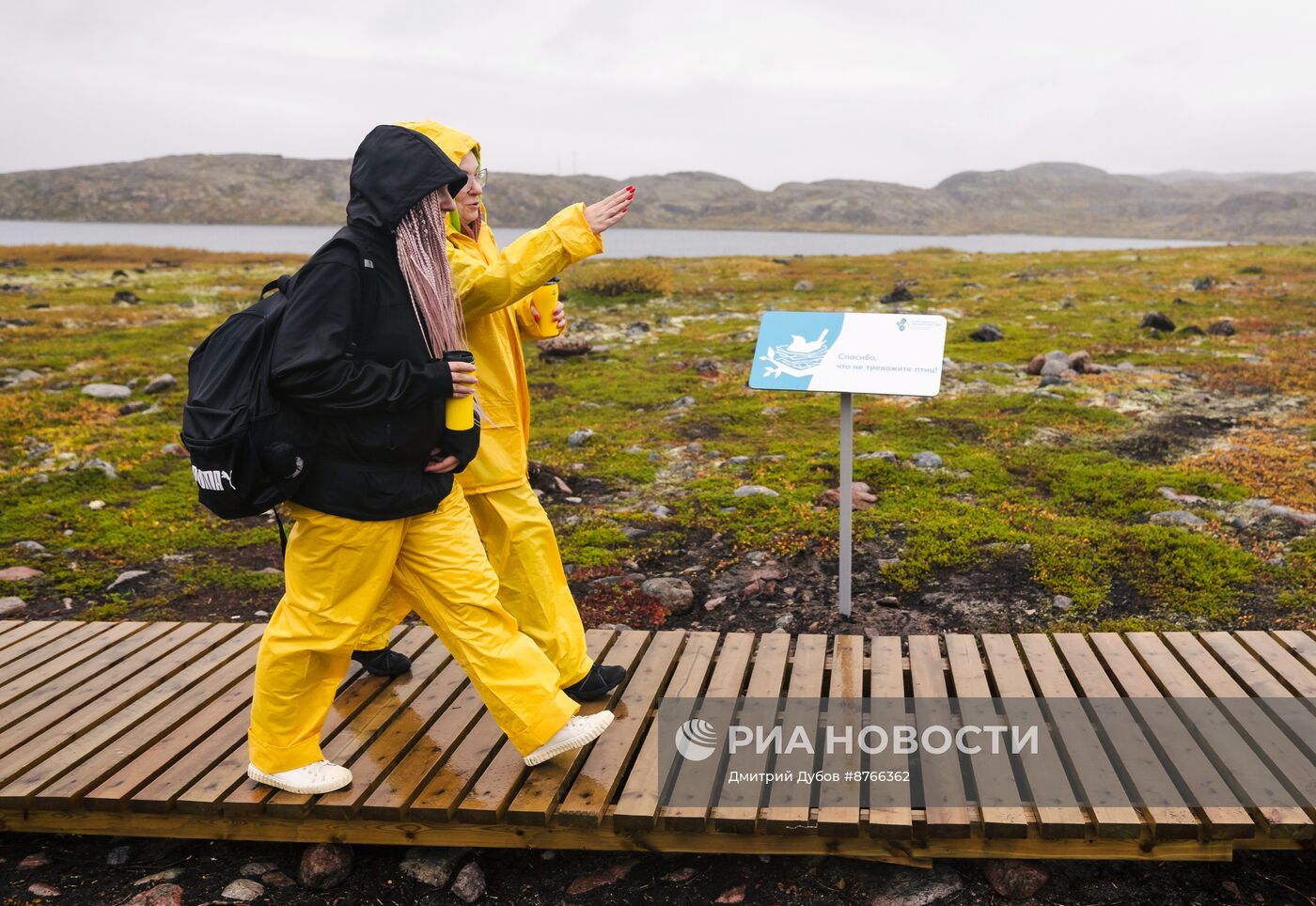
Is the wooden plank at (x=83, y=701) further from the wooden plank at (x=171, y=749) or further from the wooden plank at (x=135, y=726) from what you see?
the wooden plank at (x=171, y=749)

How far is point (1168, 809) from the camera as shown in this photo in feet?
11.9

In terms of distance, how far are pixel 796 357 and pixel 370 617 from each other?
325 centimetres

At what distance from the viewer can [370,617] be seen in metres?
3.96

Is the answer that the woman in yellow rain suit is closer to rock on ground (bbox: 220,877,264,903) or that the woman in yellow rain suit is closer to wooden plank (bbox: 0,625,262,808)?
wooden plank (bbox: 0,625,262,808)

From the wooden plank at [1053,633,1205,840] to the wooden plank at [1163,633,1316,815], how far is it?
1.19ft

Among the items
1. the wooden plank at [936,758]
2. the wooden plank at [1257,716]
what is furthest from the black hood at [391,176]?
the wooden plank at [1257,716]

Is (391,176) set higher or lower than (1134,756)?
higher

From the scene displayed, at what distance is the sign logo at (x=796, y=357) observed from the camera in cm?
600

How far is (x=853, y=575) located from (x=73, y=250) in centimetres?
5681

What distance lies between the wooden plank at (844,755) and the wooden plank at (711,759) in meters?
0.45

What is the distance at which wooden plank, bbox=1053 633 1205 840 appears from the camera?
357 centimetres

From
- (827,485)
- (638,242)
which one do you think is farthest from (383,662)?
(638,242)

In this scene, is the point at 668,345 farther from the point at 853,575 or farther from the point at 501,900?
the point at 501,900

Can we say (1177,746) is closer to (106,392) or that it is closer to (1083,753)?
(1083,753)
